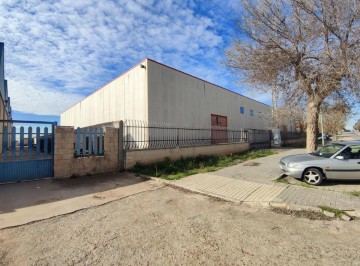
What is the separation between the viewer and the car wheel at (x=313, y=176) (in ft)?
22.4

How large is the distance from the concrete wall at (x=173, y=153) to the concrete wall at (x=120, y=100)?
2.49 metres

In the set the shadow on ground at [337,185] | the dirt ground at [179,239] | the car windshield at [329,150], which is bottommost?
the dirt ground at [179,239]

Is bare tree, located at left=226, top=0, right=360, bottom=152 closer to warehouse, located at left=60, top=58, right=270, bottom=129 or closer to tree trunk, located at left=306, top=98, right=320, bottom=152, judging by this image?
tree trunk, located at left=306, top=98, right=320, bottom=152

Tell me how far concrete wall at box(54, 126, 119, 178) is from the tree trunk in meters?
9.43

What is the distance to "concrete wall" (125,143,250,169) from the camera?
9.18m

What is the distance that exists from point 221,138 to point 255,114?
33.8 ft

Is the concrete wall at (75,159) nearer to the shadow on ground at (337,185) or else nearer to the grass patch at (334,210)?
the shadow on ground at (337,185)

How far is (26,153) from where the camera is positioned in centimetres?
724

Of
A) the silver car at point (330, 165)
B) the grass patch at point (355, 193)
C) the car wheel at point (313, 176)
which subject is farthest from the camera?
the car wheel at point (313, 176)

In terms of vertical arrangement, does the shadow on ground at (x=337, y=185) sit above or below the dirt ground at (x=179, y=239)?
above

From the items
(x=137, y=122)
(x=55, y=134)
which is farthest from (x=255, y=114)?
(x=55, y=134)

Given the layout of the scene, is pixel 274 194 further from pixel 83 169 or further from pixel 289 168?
pixel 83 169

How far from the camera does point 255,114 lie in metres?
24.7

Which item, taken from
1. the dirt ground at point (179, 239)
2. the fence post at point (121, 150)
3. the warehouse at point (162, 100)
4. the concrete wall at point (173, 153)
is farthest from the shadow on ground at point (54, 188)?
the warehouse at point (162, 100)
